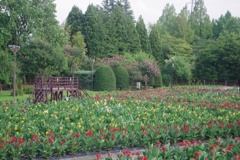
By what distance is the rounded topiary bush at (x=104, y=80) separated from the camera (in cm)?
2875

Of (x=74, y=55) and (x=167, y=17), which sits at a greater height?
(x=167, y=17)

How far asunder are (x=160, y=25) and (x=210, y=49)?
18563mm

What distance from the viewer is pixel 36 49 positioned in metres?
27.2

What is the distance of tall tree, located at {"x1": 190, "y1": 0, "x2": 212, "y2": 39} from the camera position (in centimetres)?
5238

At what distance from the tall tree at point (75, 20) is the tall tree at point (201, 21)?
1970cm

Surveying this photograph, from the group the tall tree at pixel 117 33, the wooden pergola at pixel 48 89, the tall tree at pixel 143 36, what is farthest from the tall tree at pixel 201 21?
the wooden pergola at pixel 48 89

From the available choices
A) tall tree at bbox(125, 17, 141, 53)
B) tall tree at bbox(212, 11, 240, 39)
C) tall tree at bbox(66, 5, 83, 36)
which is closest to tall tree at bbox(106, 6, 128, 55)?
tall tree at bbox(125, 17, 141, 53)

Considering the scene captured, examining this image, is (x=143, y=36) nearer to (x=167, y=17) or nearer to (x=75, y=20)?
(x=75, y=20)

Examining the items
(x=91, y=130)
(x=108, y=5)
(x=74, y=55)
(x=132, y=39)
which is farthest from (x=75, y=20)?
(x=91, y=130)

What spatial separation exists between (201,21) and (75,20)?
22445 millimetres

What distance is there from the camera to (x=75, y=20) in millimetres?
43844

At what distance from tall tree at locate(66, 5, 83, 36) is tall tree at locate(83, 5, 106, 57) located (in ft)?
3.08

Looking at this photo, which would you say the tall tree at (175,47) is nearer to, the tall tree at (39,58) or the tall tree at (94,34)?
the tall tree at (94,34)

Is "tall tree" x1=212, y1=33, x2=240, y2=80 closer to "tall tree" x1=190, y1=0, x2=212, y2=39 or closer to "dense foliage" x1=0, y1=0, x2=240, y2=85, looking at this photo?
"dense foliage" x1=0, y1=0, x2=240, y2=85
